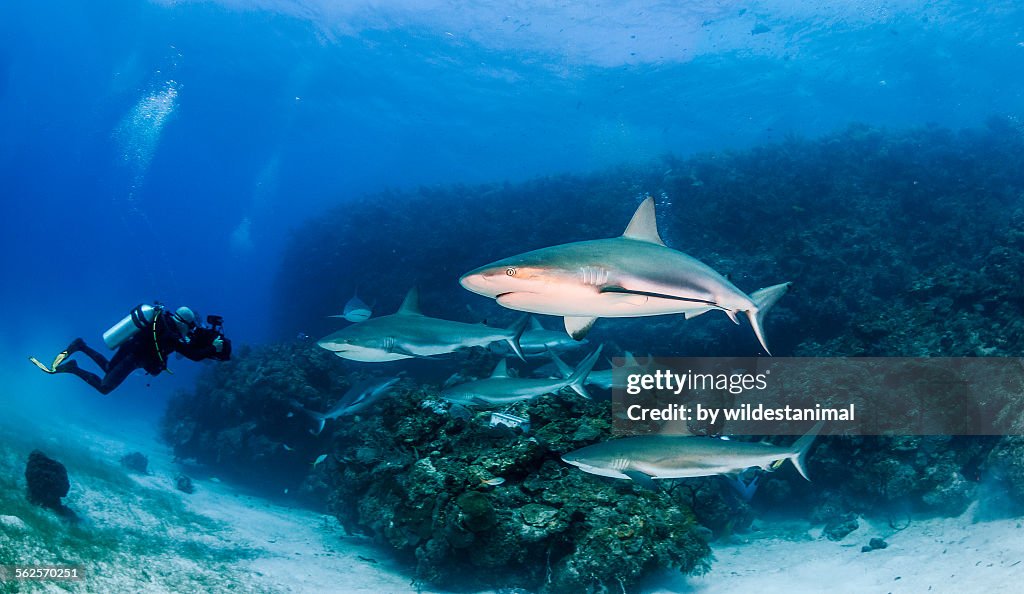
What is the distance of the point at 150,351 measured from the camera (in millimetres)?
6977

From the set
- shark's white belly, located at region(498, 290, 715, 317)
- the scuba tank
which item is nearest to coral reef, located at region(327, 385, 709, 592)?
shark's white belly, located at region(498, 290, 715, 317)

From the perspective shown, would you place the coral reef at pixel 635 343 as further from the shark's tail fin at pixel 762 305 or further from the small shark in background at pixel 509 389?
the shark's tail fin at pixel 762 305

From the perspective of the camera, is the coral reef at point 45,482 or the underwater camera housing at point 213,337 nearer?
the underwater camera housing at point 213,337

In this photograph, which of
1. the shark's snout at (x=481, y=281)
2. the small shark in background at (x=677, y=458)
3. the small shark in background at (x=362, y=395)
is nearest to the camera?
the shark's snout at (x=481, y=281)

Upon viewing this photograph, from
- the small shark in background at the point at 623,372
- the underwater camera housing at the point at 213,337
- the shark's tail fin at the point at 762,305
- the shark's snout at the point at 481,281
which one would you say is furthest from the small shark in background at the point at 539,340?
the shark's snout at the point at 481,281

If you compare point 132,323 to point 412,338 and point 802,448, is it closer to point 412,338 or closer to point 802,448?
point 412,338

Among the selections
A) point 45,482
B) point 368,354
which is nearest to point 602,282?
point 368,354

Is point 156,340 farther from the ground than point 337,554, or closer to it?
farther from the ground

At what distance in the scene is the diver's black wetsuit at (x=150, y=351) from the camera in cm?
665

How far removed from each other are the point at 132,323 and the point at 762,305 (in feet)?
28.2

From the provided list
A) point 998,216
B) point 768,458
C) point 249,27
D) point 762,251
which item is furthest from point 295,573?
point 249,27

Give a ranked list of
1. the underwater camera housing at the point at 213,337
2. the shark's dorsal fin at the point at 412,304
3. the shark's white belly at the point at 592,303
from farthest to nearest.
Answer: the shark's dorsal fin at the point at 412,304 < the underwater camera housing at the point at 213,337 < the shark's white belly at the point at 592,303

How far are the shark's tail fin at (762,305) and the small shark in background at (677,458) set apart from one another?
1363 mm

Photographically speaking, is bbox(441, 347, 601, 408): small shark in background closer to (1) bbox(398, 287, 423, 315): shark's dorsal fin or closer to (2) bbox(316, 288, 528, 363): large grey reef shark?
(2) bbox(316, 288, 528, 363): large grey reef shark
